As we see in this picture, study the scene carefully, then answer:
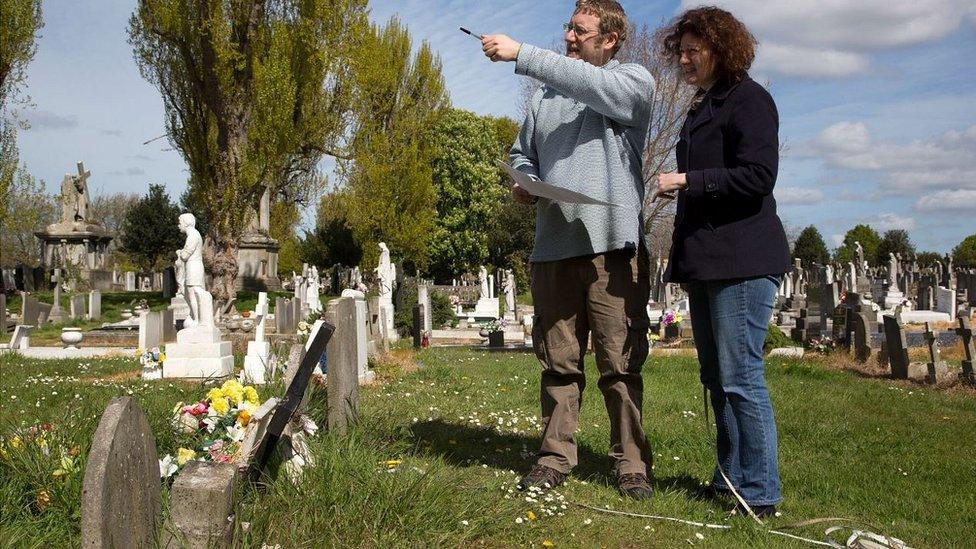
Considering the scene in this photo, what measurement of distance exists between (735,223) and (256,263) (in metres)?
29.3

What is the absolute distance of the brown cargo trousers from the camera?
149 inches

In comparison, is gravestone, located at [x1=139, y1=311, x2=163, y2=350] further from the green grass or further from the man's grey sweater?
the man's grey sweater

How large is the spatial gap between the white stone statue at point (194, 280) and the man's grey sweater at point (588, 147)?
836cm

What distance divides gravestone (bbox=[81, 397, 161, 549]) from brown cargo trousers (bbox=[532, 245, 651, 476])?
1.89m

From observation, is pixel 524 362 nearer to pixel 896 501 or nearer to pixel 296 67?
pixel 896 501

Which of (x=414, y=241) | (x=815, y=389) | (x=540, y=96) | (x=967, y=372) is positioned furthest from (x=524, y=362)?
(x=414, y=241)

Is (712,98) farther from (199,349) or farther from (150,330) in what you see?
(150,330)

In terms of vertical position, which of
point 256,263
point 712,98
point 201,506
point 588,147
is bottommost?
point 201,506

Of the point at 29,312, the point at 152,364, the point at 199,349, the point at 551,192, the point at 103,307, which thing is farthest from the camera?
the point at 103,307

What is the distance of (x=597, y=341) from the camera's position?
3.84m

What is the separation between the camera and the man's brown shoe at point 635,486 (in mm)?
3730

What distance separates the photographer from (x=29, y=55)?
23.3m

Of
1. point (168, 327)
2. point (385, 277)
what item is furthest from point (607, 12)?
point (385, 277)

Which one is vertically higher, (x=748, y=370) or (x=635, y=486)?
A: (x=748, y=370)
